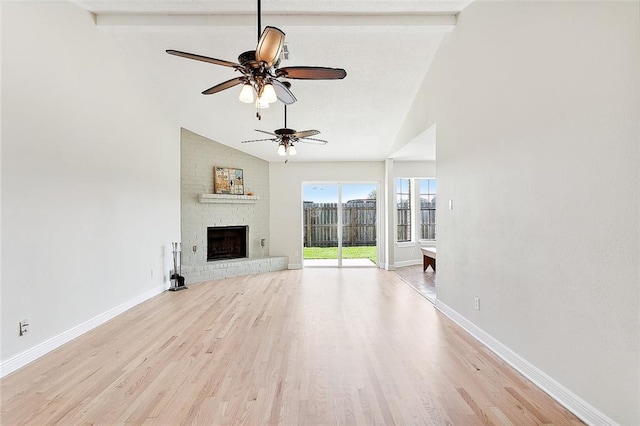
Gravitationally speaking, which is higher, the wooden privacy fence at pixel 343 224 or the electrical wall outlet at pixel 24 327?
the wooden privacy fence at pixel 343 224

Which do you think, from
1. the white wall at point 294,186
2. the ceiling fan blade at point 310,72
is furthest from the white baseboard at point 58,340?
the white wall at point 294,186

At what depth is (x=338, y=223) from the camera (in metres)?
8.08

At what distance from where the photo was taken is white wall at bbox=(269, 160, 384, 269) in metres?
7.97

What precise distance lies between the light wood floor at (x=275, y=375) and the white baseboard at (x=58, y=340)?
0.08 metres

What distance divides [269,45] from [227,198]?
4988 mm

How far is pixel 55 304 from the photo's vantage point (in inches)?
122

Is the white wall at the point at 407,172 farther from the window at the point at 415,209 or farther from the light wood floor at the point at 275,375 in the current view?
the light wood floor at the point at 275,375

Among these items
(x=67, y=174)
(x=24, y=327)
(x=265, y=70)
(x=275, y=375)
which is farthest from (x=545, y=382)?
(x=67, y=174)

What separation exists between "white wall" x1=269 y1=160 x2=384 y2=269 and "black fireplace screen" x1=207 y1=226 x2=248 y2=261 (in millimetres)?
739

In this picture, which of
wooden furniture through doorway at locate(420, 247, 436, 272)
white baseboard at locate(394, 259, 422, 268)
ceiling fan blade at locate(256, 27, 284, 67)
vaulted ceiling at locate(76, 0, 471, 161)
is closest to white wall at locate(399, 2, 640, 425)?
vaulted ceiling at locate(76, 0, 471, 161)

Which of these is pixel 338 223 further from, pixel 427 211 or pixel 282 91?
pixel 282 91

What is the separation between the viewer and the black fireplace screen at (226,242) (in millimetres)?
6961

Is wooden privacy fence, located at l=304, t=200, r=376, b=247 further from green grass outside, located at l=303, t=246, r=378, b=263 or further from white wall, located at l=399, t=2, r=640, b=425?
white wall, located at l=399, t=2, r=640, b=425

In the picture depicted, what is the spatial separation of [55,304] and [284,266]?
4.98 m
